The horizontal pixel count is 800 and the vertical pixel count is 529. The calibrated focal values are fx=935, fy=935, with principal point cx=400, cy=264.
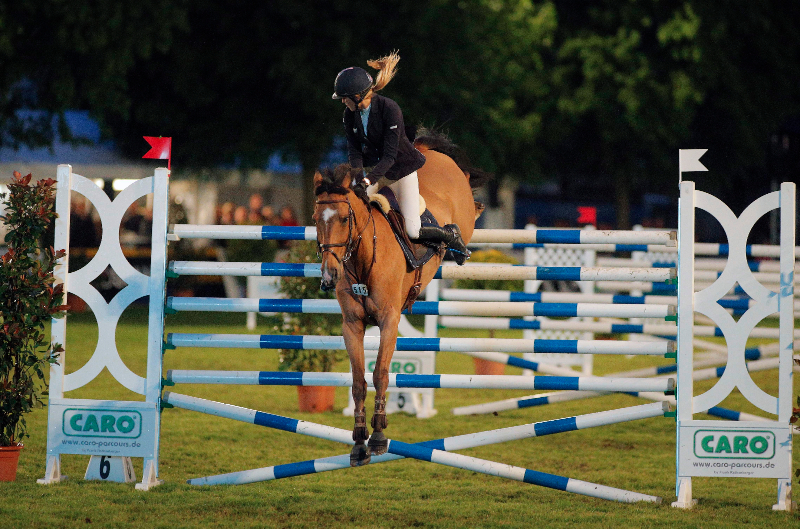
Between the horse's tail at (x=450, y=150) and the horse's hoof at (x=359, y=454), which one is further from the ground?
the horse's tail at (x=450, y=150)

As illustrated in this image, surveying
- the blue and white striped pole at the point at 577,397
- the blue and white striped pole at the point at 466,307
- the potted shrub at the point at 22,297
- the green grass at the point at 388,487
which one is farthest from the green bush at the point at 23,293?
the blue and white striped pole at the point at 577,397

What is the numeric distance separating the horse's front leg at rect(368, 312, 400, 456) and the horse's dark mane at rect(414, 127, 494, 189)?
5.29ft

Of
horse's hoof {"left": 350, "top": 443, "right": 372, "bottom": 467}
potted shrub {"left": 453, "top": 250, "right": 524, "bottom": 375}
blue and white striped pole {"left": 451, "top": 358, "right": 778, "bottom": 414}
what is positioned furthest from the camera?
potted shrub {"left": 453, "top": 250, "right": 524, "bottom": 375}

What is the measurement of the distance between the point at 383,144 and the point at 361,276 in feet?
2.44

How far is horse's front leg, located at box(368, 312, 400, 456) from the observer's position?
4.56m

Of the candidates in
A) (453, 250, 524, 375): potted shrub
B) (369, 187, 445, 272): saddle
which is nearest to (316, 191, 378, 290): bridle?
(369, 187, 445, 272): saddle

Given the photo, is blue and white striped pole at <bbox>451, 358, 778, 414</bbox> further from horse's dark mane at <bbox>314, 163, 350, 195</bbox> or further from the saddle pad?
horse's dark mane at <bbox>314, 163, 350, 195</bbox>

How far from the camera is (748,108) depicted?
2441cm

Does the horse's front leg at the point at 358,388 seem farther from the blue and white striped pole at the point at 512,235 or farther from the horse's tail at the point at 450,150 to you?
A: the horse's tail at the point at 450,150

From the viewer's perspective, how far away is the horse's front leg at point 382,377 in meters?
4.56

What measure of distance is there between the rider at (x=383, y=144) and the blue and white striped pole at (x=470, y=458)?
1.11 metres

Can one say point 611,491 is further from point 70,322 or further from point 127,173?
point 127,173

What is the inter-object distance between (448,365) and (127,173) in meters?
12.5

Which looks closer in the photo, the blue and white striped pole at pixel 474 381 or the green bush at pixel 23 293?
the blue and white striped pole at pixel 474 381
